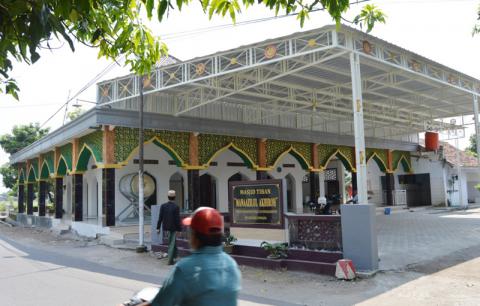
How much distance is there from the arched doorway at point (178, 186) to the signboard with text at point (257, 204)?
9774 mm

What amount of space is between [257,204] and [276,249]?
110 centimetres

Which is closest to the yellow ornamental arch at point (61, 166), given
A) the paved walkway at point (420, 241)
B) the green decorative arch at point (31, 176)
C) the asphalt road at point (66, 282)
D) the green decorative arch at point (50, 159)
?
the green decorative arch at point (50, 159)

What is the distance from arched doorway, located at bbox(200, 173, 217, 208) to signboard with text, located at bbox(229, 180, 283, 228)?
10.3 metres

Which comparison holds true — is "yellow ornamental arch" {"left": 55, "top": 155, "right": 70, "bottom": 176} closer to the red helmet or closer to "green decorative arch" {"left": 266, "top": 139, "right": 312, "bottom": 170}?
"green decorative arch" {"left": 266, "top": 139, "right": 312, "bottom": 170}

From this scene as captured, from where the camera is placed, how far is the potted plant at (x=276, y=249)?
822cm

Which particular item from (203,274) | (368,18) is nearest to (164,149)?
(368,18)

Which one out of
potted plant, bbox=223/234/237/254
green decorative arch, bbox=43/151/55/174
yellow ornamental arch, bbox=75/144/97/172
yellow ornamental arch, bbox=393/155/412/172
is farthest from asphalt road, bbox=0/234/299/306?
yellow ornamental arch, bbox=393/155/412/172

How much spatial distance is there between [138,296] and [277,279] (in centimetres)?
578

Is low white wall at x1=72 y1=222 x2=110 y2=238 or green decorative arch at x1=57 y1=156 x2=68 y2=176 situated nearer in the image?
low white wall at x1=72 y1=222 x2=110 y2=238

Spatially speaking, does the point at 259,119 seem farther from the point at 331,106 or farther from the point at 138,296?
the point at 138,296

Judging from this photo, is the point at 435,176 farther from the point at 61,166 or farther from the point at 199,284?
the point at 199,284

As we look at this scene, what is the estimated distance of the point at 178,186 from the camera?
19094mm

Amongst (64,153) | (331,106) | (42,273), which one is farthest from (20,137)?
(42,273)

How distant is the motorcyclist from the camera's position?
189 cm
